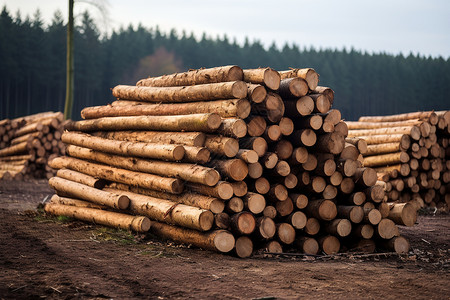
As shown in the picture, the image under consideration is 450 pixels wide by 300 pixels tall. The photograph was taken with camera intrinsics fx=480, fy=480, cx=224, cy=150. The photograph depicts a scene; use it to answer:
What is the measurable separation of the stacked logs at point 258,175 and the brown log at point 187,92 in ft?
0.08

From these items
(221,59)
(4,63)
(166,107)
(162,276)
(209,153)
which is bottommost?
(162,276)

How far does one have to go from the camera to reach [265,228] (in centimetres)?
696

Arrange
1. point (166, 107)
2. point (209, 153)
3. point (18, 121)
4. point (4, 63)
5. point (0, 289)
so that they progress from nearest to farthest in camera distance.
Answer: point (0, 289) < point (209, 153) < point (166, 107) < point (18, 121) < point (4, 63)

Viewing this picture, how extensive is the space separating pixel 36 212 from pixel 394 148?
8889 mm

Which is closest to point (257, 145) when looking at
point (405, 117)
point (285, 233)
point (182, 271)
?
point (285, 233)

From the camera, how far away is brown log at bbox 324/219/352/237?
24.2 ft

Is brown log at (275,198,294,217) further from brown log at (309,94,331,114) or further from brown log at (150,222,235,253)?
brown log at (309,94,331,114)

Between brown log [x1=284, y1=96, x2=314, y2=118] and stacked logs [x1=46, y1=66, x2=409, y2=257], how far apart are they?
16 mm

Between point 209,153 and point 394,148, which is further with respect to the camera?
point 394,148

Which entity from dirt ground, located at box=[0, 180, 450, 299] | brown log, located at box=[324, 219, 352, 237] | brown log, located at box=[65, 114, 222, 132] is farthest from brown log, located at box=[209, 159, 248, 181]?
brown log, located at box=[324, 219, 352, 237]

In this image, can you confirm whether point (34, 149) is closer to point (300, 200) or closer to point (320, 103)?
point (300, 200)

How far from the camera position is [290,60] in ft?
213

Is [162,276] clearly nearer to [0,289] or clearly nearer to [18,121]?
[0,289]

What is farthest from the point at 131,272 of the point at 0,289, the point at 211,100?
the point at 211,100
